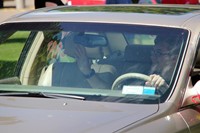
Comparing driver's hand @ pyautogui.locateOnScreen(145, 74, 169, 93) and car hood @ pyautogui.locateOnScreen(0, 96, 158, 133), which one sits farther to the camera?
driver's hand @ pyautogui.locateOnScreen(145, 74, 169, 93)

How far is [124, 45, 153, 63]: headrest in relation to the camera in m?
4.20

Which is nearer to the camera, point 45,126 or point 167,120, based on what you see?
point 45,126

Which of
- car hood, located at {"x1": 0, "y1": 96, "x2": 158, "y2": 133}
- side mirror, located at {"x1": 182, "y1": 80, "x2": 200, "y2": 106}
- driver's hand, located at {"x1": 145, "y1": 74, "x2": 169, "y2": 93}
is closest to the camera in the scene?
car hood, located at {"x1": 0, "y1": 96, "x2": 158, "y2": 133}

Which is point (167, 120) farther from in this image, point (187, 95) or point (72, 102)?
point (72, 102)

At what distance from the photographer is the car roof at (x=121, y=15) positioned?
173 inches

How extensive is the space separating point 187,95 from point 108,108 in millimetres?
549

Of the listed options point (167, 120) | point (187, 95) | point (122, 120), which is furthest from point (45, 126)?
point (187, 95)

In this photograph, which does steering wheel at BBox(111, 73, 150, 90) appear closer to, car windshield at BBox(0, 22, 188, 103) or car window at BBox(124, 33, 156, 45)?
car windshield at BBox(0, 22, 188, 103)

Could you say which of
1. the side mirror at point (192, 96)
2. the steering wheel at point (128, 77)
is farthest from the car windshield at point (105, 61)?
the side mirror at point (192, 96)

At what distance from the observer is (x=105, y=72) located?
4223 mm

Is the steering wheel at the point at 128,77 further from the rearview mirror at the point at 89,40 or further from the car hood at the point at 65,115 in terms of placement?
the rearview mirror at the point at 89,40

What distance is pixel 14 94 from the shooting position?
405cm

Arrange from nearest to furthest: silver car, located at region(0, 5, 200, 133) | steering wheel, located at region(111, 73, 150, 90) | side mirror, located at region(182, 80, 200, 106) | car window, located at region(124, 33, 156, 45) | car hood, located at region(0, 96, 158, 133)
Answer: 1. car hood, located at region(0, 96, 158, 133)
2. silver car, located at region(0, 5, 200, 133)
3. side mirror, located at region(182, 80, 200, 106)
4. steering wheel, located at region(111, 73, 150, 90)
5. car window, located at region(124, 33, 156, 45)

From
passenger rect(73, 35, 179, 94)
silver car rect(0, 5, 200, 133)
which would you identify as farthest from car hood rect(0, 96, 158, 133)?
passenger rect(73, 35, 179, 94)
